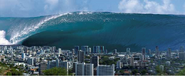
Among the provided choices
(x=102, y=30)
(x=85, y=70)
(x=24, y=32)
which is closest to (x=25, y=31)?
(x=24, y=32)

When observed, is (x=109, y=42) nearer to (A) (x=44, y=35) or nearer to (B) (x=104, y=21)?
(B) (x=104, y=21)

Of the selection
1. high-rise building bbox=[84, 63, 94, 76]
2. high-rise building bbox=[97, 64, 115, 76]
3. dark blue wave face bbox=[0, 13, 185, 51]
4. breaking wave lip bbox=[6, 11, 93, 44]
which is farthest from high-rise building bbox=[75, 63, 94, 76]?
breaking wave lip bbox=[6, 11, 93, 44]

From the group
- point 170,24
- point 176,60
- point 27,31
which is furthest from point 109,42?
point 176,60

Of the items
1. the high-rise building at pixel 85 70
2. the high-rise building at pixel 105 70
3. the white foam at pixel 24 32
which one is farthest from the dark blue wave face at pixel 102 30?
the high-rise building at pixel 105 70

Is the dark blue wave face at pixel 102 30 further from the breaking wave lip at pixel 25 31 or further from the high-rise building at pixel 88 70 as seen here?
the high-rise building at pixel 88 70

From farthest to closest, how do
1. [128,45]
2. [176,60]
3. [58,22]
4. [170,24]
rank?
1. [58,22]
2. [170,24]
3. [128,45]
4. [176,60]

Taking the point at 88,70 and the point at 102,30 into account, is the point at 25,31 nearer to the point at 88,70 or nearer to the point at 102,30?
the point at 102,30

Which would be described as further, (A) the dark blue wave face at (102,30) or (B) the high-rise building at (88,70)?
(A) the dark blue wave face at (102,30)

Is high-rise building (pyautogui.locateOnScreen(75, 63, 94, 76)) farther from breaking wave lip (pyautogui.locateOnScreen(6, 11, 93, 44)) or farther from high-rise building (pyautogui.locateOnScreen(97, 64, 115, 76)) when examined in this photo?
breaking wave lip (pyautogui.locateOnScreen(6, 11, 93, 44))

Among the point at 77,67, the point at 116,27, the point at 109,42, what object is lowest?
the point at 77,67
